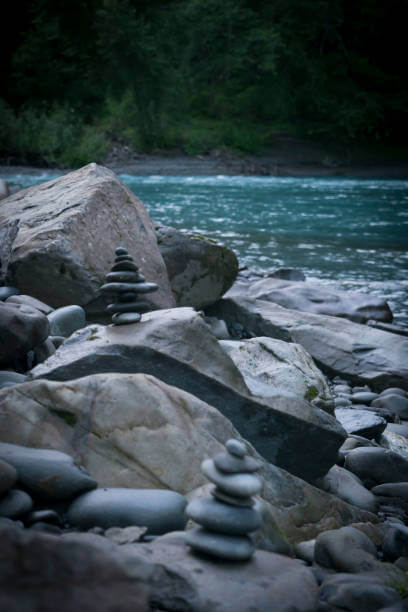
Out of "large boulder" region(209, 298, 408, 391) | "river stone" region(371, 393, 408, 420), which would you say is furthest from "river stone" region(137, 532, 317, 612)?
"large boulder" region(209, 298, 408, 391)

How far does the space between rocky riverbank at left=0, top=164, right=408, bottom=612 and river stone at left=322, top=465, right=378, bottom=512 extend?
12 millimetres

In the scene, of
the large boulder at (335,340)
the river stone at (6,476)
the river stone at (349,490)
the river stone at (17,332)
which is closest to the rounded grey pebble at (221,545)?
the river stone at (6,476)

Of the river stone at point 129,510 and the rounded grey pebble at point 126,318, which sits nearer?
the river stone at point 129,510

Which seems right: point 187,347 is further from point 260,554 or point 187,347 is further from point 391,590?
point 391,590

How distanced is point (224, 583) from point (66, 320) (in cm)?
282

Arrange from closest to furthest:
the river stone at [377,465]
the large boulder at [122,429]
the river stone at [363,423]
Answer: the large boulder at [122,429] → the river stone at [377,465] → the river stone at [363,423]

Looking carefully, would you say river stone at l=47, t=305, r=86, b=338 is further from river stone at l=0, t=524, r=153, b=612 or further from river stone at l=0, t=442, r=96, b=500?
river stone at l=0, t=524, r=153, b=612

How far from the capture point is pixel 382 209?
18922 millimetres

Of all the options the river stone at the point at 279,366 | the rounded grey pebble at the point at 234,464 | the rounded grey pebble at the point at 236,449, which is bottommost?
the river stone at the point at 279,366

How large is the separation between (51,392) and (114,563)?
1.29 meters

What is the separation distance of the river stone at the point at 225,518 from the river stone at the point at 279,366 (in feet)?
4.66

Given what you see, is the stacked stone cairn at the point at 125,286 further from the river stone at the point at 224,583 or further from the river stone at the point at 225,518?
the river stone at the point at 224,583

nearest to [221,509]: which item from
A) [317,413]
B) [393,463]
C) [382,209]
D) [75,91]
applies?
[317,413]

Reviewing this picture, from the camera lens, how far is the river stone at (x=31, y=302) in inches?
167
